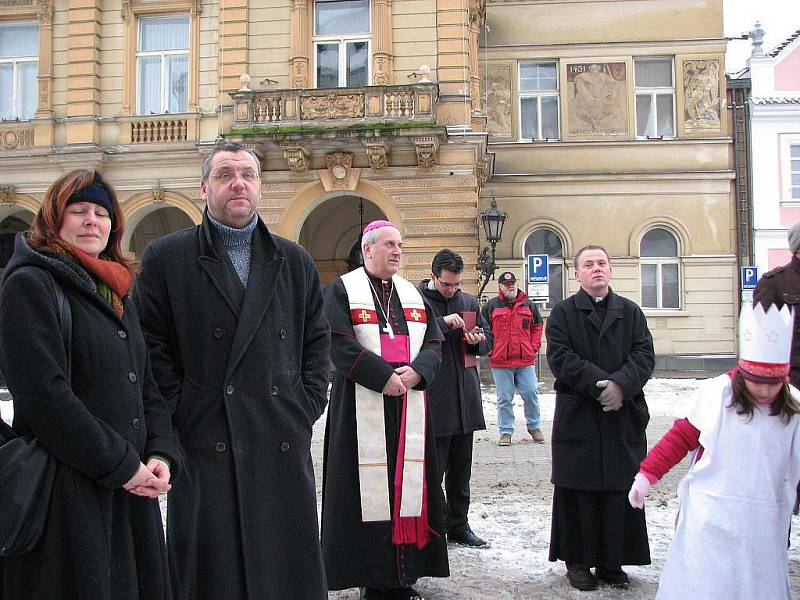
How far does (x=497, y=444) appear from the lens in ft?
30.3

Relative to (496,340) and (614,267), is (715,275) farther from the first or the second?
(496,340)

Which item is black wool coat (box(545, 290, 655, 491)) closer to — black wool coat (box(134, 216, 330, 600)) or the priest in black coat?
the priest in black coat

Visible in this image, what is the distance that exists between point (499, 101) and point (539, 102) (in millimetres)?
1074

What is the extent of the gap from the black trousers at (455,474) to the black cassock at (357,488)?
2.94ft

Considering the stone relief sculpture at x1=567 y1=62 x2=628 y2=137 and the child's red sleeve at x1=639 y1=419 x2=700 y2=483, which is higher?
the stone relief sculpture at x1=567 y1=62 x2=628 y2=137

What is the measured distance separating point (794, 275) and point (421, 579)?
2958 mm

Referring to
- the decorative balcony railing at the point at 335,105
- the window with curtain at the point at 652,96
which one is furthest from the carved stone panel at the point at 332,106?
the window with curtain at the point at 652,96

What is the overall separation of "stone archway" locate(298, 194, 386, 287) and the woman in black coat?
1709cm

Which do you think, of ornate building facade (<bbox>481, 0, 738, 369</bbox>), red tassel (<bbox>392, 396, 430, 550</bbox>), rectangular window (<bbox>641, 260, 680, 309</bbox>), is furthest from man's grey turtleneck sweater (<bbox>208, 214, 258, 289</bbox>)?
rectangular window (<bbox>641, 260, 680, 309</bbox>)

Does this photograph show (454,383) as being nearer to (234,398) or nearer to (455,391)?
(455,391)

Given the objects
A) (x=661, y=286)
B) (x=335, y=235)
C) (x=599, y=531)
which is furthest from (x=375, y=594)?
(x=661, y=286)

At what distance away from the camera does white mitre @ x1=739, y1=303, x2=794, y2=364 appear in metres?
3.04

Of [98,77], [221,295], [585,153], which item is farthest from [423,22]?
[221,295]

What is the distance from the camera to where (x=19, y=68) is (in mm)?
18062
